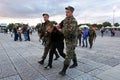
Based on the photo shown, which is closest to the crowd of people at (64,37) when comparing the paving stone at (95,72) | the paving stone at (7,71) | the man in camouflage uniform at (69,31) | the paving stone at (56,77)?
the man in camouflage uniform at (69,31)

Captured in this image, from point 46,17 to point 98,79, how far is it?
273 centimetres

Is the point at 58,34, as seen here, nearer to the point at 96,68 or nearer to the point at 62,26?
the point at 62,26

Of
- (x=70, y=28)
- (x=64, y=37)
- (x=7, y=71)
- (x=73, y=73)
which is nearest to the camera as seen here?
(x=70, y=28)

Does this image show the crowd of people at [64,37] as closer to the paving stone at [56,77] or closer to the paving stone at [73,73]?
the paving stone at [56,77]

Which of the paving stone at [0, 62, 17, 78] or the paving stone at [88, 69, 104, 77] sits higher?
the paving stone at [0, 62, 17, 78]

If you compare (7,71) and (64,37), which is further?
(7,71)

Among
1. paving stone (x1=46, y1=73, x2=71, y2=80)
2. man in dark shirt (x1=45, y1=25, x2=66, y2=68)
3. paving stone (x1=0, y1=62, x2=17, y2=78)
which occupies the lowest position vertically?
paving stone (x1=46, y1=73, x2=71, y2=80)

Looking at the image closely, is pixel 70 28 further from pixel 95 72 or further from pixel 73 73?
pixel 95 72

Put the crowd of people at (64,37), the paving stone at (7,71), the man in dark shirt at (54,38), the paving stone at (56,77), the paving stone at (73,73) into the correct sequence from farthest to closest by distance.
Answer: the man in dark shirt at (54,38), the paving stone at (7,71), the paving stone at (73,73), the crowd of people at (64,37), the paving stone at (56,77)

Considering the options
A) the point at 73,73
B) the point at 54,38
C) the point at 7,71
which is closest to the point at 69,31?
the point at 54,38

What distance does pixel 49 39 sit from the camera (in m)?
4.62

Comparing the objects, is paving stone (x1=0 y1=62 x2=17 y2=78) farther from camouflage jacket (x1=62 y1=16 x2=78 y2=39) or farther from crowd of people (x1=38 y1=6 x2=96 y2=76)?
camouflage jacket (x1=62 y1=16 x2=78 y2=39)

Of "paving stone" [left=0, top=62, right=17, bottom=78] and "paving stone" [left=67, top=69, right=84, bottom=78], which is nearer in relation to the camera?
"paving stone" [left=67, top=69, right=84, bottom=78]

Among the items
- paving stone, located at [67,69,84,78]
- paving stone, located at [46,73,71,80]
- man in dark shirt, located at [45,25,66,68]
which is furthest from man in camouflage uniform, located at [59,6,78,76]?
man in dark shirt, located at [45,25,66,68]
